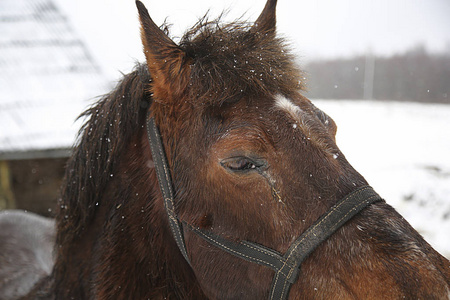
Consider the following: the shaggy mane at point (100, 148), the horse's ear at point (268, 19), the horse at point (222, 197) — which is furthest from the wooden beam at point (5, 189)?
the horse's ear at point (268, 19)

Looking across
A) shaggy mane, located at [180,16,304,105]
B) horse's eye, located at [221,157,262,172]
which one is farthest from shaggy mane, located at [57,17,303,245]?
horse's eye, located at [221,157,262,172]

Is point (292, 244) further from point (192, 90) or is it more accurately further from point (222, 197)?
point (192, 90)

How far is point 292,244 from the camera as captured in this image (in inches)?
51.9

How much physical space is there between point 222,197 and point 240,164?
6.4 inches

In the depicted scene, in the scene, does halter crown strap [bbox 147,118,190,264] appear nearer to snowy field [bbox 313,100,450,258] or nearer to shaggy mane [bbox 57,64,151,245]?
shaggy mane [bbox 57,64,151,245]

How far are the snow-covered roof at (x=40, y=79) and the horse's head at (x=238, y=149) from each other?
5179 millimetres

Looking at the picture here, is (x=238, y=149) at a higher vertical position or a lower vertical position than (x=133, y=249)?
higher

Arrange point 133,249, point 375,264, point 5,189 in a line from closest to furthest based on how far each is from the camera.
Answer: point 375,264, point 133,249, point 5,189

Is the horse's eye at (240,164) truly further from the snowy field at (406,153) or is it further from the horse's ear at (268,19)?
the snowy field at (406,153)

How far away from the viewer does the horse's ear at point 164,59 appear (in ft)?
4.84

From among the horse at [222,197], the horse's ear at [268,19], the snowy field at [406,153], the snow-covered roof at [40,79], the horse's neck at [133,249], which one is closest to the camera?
the horse at [222,197]

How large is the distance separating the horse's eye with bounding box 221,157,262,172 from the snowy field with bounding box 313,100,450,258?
493cm

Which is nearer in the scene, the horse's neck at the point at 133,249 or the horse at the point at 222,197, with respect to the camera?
the horse at the point at 222,197

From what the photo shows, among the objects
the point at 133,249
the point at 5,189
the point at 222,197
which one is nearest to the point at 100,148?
the point at 133,249
